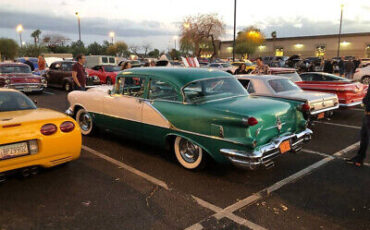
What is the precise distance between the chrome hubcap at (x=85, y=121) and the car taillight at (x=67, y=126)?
2.28 meters

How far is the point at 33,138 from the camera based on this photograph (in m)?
3.78

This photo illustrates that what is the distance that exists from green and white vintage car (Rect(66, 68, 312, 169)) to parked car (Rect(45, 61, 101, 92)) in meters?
10.2

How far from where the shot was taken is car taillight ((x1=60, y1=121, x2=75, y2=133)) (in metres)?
4.13

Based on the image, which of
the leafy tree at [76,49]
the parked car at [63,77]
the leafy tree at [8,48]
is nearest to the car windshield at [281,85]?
the parked car at [63,77]

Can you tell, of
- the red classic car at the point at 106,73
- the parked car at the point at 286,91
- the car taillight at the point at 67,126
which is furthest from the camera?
the red classic car at the point at 106,73

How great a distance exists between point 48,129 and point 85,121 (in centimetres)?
281

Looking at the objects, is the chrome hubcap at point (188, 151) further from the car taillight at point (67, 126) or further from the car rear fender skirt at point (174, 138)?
the car taillight at point (67, 126)

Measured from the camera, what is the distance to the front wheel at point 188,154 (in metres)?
4.50

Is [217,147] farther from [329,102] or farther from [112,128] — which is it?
[329,102]

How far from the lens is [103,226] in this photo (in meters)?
3.14

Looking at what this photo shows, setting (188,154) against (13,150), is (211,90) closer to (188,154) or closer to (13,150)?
(188,154)

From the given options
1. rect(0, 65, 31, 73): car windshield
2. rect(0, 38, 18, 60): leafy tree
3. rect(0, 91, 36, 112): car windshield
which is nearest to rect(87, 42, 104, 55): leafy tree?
rect(0, 38, 18, 60): leafy tree

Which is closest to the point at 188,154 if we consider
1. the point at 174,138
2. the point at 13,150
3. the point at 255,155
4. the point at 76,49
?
the point at 174,138

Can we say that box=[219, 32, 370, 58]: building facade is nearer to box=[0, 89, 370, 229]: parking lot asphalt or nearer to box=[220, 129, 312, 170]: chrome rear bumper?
box=[0, 89, 370, 229]: parking lot asphalt
